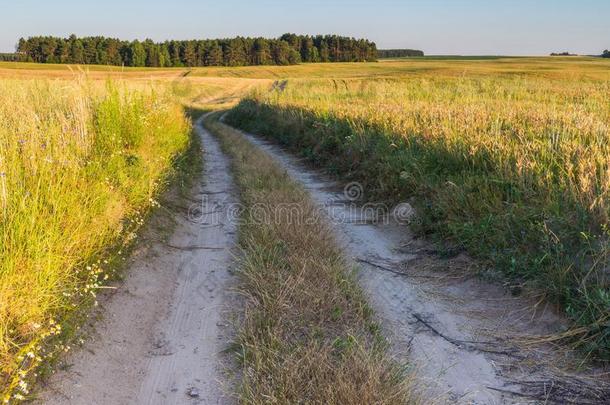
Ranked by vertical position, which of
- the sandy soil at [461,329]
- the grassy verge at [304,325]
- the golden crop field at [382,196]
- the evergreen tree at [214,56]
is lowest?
the sandy soil at [461,329]

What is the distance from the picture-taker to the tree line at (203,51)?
81875 millimetres

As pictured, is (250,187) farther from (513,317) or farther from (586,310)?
(586,310)

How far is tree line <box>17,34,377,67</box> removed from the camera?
81.9m

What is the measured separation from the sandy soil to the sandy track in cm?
148

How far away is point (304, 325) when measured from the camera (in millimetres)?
4078

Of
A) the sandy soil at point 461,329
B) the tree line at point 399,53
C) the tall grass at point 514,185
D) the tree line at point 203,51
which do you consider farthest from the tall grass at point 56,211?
the tree line at point 399,53

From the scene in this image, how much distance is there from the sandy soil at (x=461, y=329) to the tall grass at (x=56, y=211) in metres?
2.59

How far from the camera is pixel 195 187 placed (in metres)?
9.70

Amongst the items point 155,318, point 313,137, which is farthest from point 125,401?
point 313,137

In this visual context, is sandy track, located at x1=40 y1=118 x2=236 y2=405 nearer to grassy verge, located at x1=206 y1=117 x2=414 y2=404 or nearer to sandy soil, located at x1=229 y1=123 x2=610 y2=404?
grassy verge, located at x1=206 y1=117 x2=414 y2=404

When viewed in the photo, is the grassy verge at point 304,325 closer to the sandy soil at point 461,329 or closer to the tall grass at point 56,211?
the sandy soil at point 461,329

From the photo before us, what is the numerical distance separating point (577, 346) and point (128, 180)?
Answer: 5.49m

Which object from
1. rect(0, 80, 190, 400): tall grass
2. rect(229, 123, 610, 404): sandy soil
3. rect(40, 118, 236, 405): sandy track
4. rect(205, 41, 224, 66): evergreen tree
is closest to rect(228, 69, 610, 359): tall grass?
rect(229, 123, 610, 404): sandy soil

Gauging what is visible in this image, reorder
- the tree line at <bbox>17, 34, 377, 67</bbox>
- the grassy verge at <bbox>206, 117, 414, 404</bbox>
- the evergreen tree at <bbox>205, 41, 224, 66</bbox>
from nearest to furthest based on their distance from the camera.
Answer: the grassy verge at <bbox>206, 117, 414, 404</bbox> < the tree line at <bbox>17, 34, 377, 67</bbox> < the evergreen tree at <bbox>205, 41, 224, 66</bbox>
